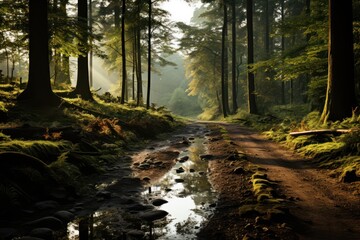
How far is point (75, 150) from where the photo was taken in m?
8.65

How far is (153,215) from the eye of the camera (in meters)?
5.08

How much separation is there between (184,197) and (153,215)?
1.18 metres

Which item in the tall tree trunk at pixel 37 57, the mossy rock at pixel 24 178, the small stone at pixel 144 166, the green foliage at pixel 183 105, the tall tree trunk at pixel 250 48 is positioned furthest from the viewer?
the green foliage at pixel 183 105

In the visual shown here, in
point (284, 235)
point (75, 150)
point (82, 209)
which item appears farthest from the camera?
point (75, 150)

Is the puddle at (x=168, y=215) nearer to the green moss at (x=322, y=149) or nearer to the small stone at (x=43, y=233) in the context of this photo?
the small stone at (x=43, y=233)

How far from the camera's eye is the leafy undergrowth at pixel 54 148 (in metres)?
5.73

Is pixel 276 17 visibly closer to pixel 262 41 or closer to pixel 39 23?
pixel 262 41

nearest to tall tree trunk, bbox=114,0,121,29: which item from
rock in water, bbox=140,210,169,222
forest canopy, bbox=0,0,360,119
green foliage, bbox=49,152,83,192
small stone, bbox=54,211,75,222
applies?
forest canopy, bbox=0,0,360,119

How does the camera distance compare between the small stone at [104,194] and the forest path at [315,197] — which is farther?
the small stone at [104,194]

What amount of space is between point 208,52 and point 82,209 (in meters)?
34.3

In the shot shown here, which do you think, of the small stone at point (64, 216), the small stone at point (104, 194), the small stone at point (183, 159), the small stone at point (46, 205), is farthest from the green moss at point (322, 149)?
the small stone at point (46, 205)

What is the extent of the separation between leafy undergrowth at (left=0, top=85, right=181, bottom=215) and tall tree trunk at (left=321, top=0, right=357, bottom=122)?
25.4 ft

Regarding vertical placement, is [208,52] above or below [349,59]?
above

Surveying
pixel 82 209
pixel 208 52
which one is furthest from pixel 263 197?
pixel 208 52
